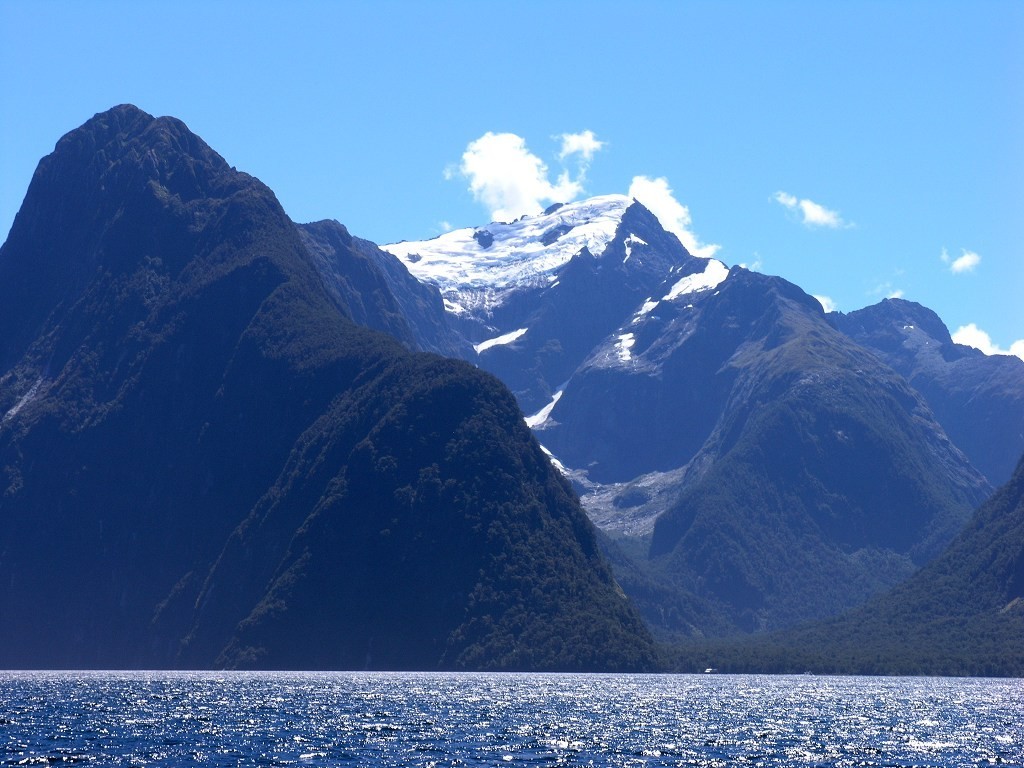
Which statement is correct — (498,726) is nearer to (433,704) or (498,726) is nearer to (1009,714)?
(433,704)

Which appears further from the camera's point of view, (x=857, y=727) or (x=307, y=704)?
(x=307, y=704)

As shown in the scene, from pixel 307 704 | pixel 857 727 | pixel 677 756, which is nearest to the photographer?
pixel 677 756

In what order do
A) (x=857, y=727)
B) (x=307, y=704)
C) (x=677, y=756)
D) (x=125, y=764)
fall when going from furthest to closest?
1. (x=307, y=704)
2. (x=857, y=727)
3. (x=677, y=756)
4. (x=125, y=764)

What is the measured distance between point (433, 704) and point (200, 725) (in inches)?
1805

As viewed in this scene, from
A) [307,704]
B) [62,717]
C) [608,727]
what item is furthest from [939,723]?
[62,717]

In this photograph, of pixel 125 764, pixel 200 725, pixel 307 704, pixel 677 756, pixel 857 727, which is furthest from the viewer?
pixel 307 704

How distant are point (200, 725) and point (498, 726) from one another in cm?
3034

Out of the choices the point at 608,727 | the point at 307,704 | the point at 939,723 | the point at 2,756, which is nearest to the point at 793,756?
the point at 608,727

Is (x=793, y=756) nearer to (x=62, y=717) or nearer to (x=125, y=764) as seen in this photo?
(x=125, y=764)

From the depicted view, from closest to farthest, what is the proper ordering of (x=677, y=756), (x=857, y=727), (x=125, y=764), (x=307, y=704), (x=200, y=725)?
(x=125, y=764)
(x=677, y=756)
(x=200, y=725)
(x=857, y=727)
(x=307, y=704)

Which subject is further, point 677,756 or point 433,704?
point 433,704

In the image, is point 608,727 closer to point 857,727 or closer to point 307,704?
point 857,727

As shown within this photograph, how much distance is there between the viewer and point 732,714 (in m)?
194

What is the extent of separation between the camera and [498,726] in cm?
15950
